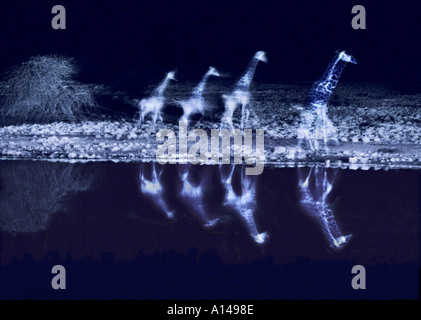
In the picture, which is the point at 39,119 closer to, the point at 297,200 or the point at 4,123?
the point at 4,123

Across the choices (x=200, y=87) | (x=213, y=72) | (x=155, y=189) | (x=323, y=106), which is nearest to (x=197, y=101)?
(x=200, y=87)

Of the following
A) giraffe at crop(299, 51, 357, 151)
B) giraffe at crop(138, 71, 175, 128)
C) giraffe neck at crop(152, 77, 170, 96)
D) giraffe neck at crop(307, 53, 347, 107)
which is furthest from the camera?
giraffe neck at crop(152, 77, 170, 96)

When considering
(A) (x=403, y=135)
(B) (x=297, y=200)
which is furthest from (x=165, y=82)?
(B) (x=297, y=200)

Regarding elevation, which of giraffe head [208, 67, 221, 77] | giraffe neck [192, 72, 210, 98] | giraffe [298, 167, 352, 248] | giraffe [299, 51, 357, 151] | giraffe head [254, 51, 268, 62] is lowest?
giraffe [298, 167, 352, 248]

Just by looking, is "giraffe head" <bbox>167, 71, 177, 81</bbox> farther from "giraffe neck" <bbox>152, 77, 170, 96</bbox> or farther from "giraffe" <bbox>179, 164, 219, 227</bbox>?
"giraffe" <bbox>179, 164, 219, 227</bbox>

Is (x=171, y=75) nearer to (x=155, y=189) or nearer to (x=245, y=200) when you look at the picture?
(x=155, y=189)

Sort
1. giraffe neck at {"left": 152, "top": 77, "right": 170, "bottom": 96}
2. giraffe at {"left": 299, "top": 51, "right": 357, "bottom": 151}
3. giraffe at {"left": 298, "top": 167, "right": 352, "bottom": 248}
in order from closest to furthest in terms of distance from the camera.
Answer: giraffe at {"left": 298, "top": 167, "right": 352, "bottom": 248}, giraffe at {"left": 299, "top": 51, "right": 357, "bottom": 151}, giraffe neck at {"left": 152, "top": 77, "right": 170, "bottom": 96}

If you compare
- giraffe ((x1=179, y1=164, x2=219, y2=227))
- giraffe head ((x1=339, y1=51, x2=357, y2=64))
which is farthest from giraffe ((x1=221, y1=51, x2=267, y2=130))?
giraffe ((x1=179, y1=164, x2=219, y2=227))
